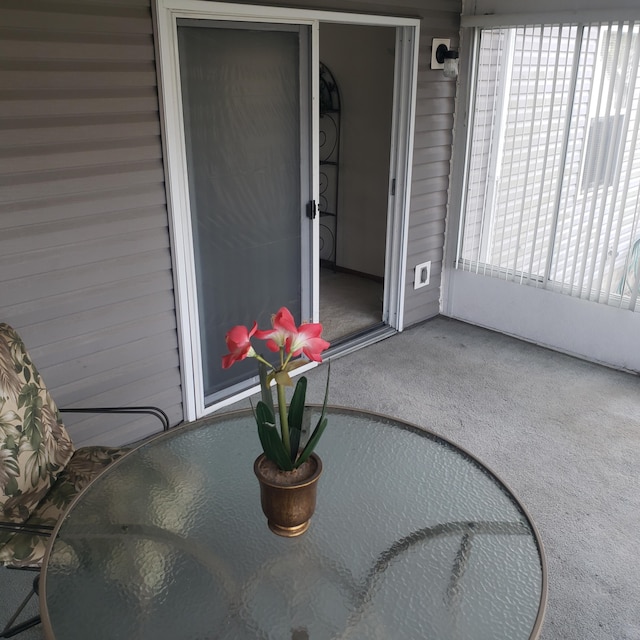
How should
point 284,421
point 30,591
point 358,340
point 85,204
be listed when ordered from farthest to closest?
1. point 358,340
2. point 85,204
3. point 30,591
4. point 284,421

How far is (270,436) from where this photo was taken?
147cm

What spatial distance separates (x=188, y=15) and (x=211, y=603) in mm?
2364

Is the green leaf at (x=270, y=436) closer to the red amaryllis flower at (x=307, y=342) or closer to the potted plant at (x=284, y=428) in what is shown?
the potted plant at (x=284, y=428)

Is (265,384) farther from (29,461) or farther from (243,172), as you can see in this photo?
(243,172)

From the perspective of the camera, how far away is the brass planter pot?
153 centimetres

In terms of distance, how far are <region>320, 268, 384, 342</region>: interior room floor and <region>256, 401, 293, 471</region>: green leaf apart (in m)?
2.69

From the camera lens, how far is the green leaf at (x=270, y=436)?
4.83ft

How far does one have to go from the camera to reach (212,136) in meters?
2.97

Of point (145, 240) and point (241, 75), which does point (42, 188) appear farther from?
point (241, 75)

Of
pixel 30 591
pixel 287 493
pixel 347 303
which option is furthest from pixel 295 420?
pixel 347 303

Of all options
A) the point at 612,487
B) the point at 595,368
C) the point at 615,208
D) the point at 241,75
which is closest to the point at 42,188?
the point at 241,75

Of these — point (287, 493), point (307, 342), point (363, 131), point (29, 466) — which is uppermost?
point (363, 131)

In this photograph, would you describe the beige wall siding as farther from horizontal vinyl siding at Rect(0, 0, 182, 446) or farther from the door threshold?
the door threshold

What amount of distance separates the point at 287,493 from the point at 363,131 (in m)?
4.12
